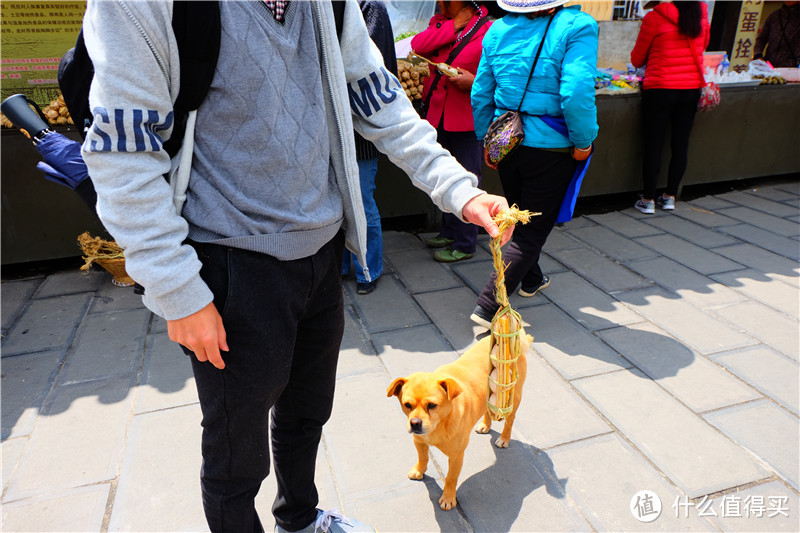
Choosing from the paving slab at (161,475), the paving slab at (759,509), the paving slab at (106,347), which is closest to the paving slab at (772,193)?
the paving slab at (759,509)

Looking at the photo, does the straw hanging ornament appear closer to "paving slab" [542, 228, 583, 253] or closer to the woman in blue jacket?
the woman in blue jacket

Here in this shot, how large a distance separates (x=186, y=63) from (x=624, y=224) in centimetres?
510

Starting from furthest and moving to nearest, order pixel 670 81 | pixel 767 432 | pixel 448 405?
1. pixel 670 81
2. pixel 767 432
3. pixel 448 405

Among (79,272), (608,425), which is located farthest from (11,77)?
(608,425)

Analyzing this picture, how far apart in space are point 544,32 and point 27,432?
3.52m

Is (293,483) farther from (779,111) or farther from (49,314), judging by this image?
(779,111)

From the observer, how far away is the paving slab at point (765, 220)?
5234 millimetres

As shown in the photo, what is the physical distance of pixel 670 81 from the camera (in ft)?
17.1

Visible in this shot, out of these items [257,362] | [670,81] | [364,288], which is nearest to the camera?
[257,362]

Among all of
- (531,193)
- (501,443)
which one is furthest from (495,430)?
(531,193)

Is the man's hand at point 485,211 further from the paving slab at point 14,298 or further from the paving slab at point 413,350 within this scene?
the paving slab at point 14,298

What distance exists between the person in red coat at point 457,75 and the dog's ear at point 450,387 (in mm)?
2319

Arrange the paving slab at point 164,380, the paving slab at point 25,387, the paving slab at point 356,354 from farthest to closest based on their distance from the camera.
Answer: the paving slab at point 356,354, the paving slab at point 164,380, the paving slab at point 25,387

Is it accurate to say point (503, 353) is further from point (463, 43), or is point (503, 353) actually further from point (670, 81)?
point (670, 81)
